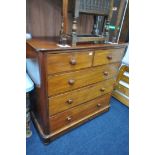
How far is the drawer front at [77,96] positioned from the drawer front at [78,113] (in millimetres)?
69

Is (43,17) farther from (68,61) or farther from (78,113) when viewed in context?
(78,113)

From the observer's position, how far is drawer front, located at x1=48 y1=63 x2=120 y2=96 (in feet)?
3.29

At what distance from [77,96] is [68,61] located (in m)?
0.42

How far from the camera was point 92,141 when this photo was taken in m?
1.37

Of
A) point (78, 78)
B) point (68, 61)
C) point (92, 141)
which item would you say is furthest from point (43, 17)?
point (92, 141)

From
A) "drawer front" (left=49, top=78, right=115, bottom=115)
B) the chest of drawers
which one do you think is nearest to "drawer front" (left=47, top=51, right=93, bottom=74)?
the chest of drawers

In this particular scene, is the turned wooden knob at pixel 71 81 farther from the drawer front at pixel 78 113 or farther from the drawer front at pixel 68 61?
the drawer front at pixel 78 113

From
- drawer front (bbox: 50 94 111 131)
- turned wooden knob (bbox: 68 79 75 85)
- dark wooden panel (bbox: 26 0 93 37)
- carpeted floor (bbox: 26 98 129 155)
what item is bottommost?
carpeted floor (bbox: 26 98 129 155)

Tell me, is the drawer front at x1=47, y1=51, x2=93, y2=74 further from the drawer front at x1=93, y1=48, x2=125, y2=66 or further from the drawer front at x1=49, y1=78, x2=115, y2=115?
the drawer front at x1=49, y1=78, x2=115, y2=115

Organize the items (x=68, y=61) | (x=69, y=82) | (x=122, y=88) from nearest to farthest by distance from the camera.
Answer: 1. (x=68, y=61)
2. (x=69, y=82)
3. (x=122, y=88)

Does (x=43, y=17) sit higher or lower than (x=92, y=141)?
higher

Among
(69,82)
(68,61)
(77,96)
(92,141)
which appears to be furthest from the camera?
(92,141)
